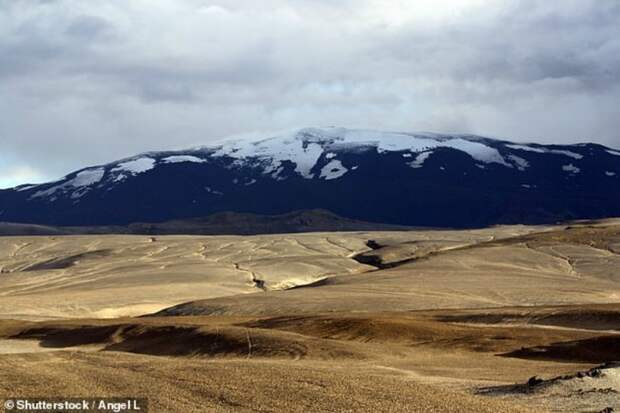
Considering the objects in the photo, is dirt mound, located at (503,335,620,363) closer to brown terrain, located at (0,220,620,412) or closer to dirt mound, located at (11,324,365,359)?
brown terrain, located at (0,220,620,412)

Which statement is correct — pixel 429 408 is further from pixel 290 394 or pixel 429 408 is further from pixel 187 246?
pixel 187 246

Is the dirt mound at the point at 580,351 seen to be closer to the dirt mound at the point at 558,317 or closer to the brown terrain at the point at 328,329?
the brown terrain at the point at 328,329

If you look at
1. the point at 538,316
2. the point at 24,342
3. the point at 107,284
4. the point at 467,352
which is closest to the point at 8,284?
the point at 107,284

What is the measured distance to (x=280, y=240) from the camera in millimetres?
142250

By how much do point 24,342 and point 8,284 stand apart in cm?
4929

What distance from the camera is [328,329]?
46062mm

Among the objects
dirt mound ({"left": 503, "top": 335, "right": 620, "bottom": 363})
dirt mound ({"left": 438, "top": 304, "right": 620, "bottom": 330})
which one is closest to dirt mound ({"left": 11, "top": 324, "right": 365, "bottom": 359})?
dirt mound ({"left": 503, "top": 335, "right": 620, "bottom": 363})

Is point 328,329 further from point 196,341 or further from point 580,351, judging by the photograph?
point 580,351

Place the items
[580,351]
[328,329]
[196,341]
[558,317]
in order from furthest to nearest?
[558,317] < [328,329] < [196,341] < [580,351]

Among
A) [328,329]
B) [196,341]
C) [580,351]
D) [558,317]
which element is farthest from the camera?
[558,317]

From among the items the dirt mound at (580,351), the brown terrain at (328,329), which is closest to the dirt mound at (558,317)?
the brown terrain at (328,329)

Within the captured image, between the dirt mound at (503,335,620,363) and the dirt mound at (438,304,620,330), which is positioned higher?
the dirt mound at (503,335,620,363)

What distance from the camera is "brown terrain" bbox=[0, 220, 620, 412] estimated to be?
79.5 ft

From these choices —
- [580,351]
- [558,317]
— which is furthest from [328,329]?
[558,317]
